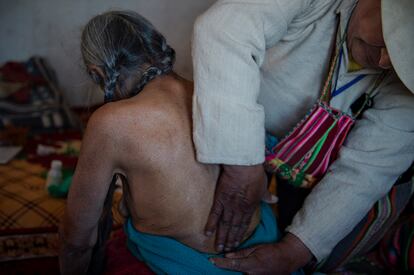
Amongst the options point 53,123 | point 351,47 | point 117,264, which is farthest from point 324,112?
point 53,123

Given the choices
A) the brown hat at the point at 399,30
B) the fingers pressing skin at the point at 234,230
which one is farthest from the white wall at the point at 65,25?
the brown hat at the point at 399,30

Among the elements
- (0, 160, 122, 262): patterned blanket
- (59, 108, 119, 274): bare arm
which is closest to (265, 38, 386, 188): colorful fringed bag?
(59, 108, 119, 274): bare arm

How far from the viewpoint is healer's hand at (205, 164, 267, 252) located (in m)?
1.02

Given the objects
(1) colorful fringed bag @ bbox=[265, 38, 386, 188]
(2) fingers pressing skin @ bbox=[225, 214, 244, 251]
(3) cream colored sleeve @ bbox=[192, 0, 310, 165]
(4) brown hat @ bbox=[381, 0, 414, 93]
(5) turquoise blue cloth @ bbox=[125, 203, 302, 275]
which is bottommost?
(5) turquoise blue cloth @ bbox=[125, 203, 302, 275]

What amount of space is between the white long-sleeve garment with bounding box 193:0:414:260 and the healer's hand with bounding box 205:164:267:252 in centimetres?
5

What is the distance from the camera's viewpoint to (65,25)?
293cm

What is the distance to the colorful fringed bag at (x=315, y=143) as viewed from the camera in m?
1.18

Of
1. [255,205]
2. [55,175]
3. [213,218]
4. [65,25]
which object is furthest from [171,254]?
[65,25]

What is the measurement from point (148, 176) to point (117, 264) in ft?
1.34

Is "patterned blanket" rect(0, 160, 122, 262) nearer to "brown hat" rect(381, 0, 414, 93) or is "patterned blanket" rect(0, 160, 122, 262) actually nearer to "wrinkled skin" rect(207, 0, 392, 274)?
"wrinkled skin" rect(207, 0, 392, 274)

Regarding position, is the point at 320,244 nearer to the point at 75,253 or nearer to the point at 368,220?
the point at 368,220

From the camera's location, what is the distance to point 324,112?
117cm

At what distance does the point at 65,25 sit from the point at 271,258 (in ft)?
8.36

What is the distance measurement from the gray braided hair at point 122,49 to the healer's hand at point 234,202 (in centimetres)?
36
